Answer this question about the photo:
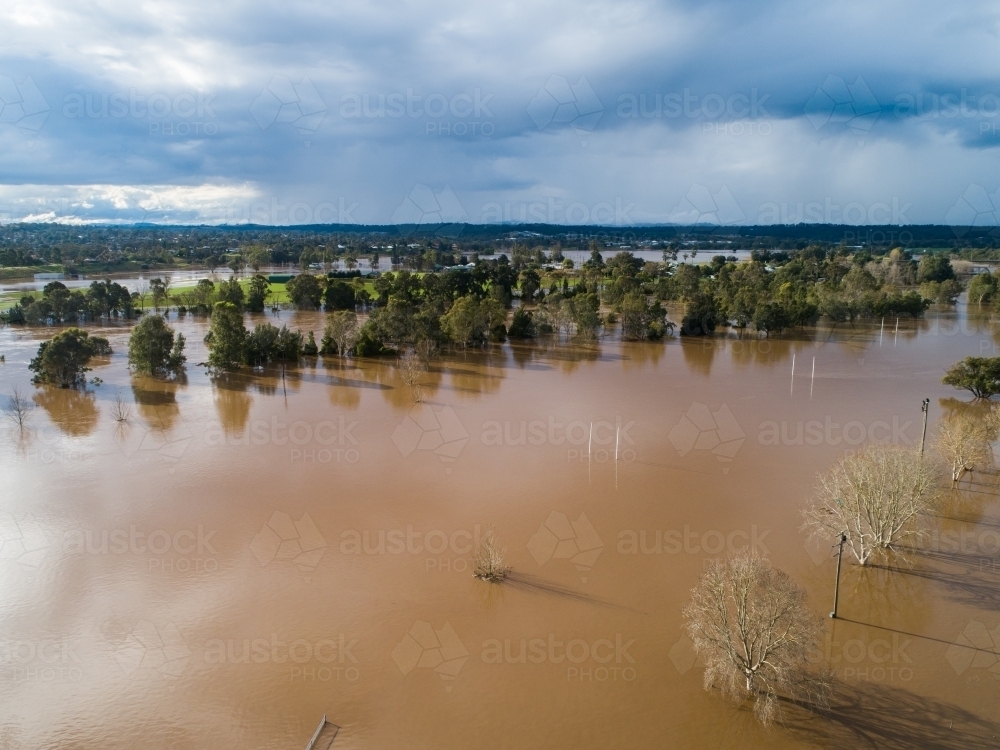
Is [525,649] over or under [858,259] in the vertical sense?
under

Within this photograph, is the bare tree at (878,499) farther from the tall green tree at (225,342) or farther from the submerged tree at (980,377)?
the tall green tree at (225,342)

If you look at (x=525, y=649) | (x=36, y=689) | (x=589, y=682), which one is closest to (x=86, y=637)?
(x=36, y=689)

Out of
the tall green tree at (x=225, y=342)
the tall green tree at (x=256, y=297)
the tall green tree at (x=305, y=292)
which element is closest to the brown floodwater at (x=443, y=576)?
the tall green tree at (x=225, y=342)

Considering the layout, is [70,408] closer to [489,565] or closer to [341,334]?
[341,334]

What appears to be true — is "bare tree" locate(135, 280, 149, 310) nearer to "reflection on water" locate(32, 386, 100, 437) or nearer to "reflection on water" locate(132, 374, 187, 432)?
"reflection on water" locate(132, 374, 187, 432)

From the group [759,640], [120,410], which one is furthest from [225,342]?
[759,640]

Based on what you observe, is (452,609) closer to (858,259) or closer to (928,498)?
(928,498)
